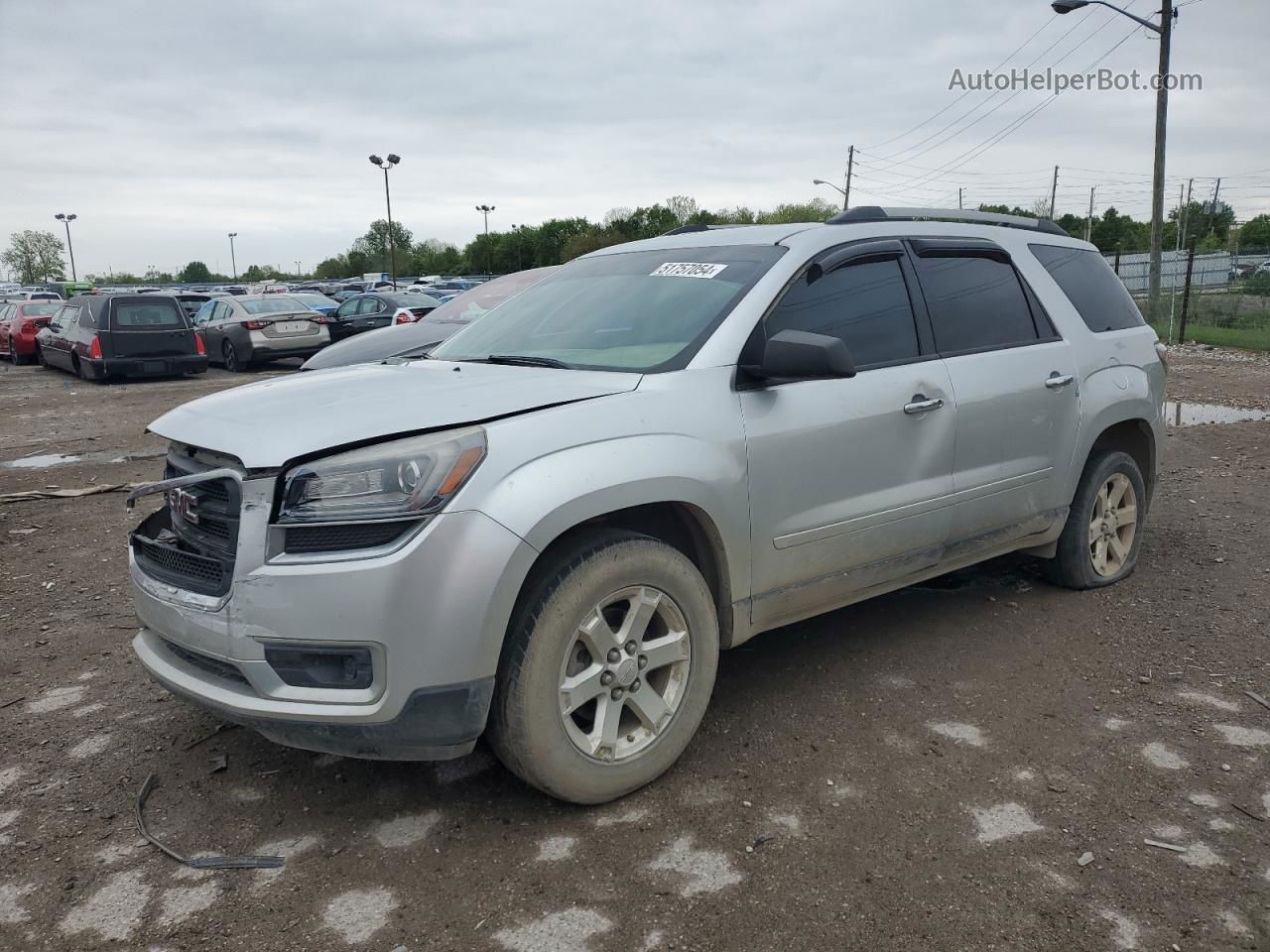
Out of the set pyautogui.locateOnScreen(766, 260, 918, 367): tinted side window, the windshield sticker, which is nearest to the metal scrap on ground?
pyautogui.locateOnScreen(766, 260, 918, 367): tinted side window

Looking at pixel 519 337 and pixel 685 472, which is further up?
pixel 519 337

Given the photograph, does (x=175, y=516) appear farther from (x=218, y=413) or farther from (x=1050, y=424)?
(x=1050, y=424)

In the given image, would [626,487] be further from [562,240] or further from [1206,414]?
[562,240]

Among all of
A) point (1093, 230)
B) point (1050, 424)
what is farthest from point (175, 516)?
point (1093, 230)

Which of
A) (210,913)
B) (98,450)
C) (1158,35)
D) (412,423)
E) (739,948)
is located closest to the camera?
(739,948)

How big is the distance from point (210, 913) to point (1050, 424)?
375 cm

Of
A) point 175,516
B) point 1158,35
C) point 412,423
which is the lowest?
point 175,516

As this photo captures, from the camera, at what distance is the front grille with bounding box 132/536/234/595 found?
2.85 m

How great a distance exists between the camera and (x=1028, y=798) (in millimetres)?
3113

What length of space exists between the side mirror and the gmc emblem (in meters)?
1.83

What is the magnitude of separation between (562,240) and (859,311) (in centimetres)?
8255

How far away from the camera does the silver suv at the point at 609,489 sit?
270cm

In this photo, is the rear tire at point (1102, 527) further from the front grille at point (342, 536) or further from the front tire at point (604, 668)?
the front grille at point (342, 536)

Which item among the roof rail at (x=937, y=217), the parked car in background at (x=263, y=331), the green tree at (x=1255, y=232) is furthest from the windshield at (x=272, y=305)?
the green tree at (x=1255, y=232)
